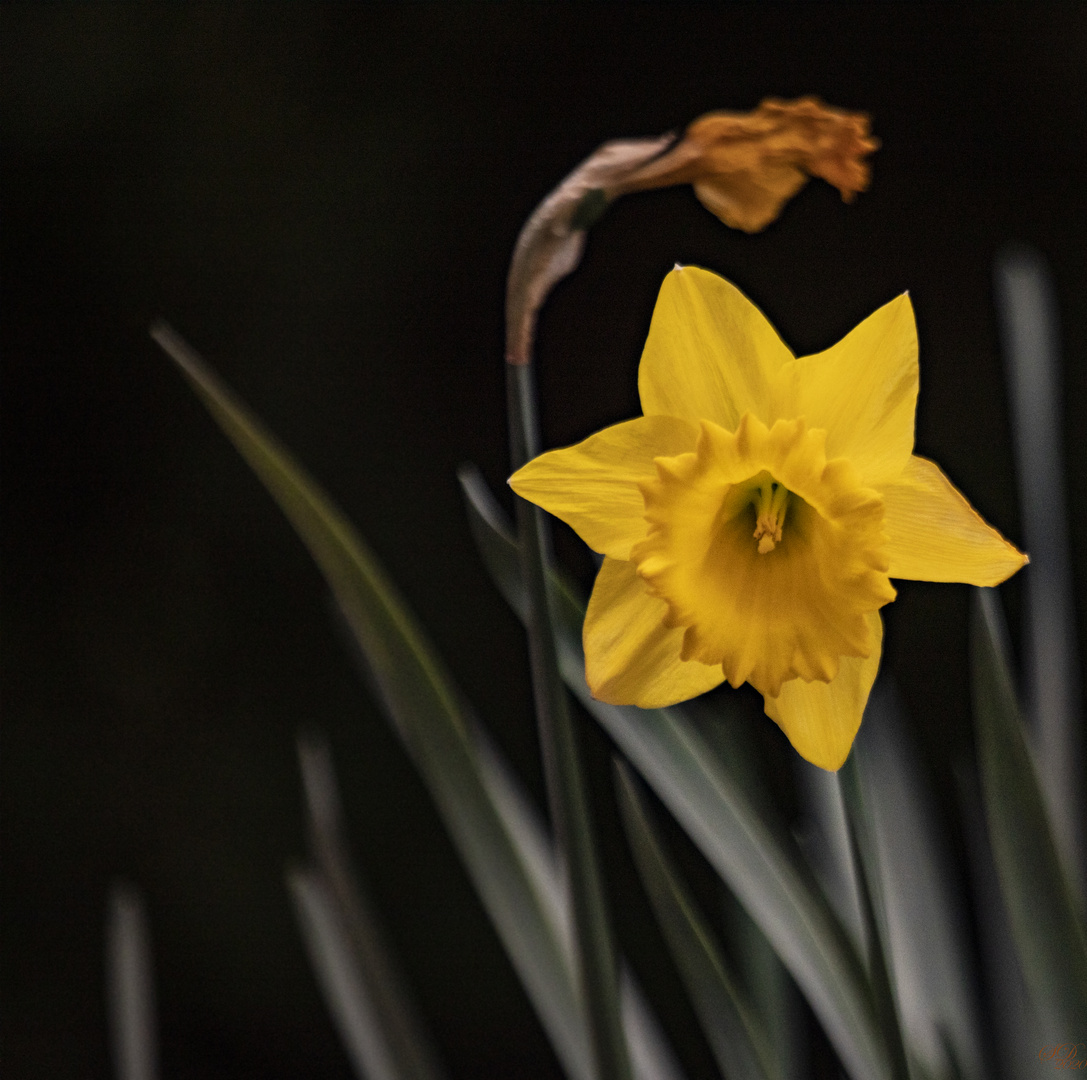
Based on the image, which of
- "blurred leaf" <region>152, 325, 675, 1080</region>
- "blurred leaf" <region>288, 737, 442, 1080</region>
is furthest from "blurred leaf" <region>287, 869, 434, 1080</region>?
"blurred leaf" <region>152, 325, 675, 1080</region>

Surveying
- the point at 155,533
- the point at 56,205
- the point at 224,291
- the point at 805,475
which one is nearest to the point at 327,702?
the point at 155,533

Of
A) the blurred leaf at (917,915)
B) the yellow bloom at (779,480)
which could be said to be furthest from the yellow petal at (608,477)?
the blurred leaf at (917,915)

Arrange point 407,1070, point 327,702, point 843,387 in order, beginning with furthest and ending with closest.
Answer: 1. point 327,702
2. point 407,1070
3. point 843,387

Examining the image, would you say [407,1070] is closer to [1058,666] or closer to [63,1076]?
[1058,666]

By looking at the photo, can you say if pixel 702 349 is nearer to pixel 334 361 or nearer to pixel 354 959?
pixel 354 959

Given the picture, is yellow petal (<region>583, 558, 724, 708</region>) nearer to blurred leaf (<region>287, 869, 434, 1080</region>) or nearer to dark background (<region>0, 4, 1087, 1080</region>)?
blurred leaf (<region>287, 869, 434, 1080</region>)

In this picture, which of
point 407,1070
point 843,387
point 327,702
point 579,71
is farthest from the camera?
point 327,702

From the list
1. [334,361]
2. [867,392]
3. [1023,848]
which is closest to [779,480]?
[867,392]
